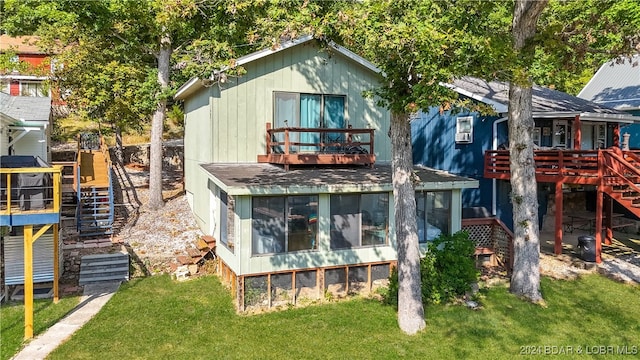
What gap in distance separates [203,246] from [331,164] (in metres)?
4.67

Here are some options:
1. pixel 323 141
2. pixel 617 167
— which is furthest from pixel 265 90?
pixel 617 167

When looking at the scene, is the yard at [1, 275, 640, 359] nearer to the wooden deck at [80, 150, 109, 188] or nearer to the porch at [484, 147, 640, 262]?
the porch at [484, 147, 640, 262]

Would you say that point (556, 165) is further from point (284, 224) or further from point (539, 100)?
point (284, 224)

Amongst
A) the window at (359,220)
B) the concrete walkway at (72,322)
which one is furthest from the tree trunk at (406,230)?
the concrete walkway at (72,322)

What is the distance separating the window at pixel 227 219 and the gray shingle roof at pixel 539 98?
9006mm

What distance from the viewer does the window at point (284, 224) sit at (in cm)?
1020

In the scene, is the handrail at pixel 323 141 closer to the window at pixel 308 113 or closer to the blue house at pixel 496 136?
the window at pixel 308 113

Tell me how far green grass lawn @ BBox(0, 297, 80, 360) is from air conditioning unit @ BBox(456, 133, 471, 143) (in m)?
14.0

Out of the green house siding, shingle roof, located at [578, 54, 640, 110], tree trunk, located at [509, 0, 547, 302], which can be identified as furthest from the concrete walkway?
shingle roof, located at [578, 54, 640, 110]

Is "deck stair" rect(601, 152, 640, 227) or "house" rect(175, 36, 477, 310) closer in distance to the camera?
"house" rect(175, 36, 477, 310)

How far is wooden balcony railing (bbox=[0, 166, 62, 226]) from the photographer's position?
348 inches

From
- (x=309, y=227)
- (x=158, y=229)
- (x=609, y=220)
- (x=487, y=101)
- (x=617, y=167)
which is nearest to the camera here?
(x=309, y=227)

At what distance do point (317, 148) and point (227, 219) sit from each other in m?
4.22

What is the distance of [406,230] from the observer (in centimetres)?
927
